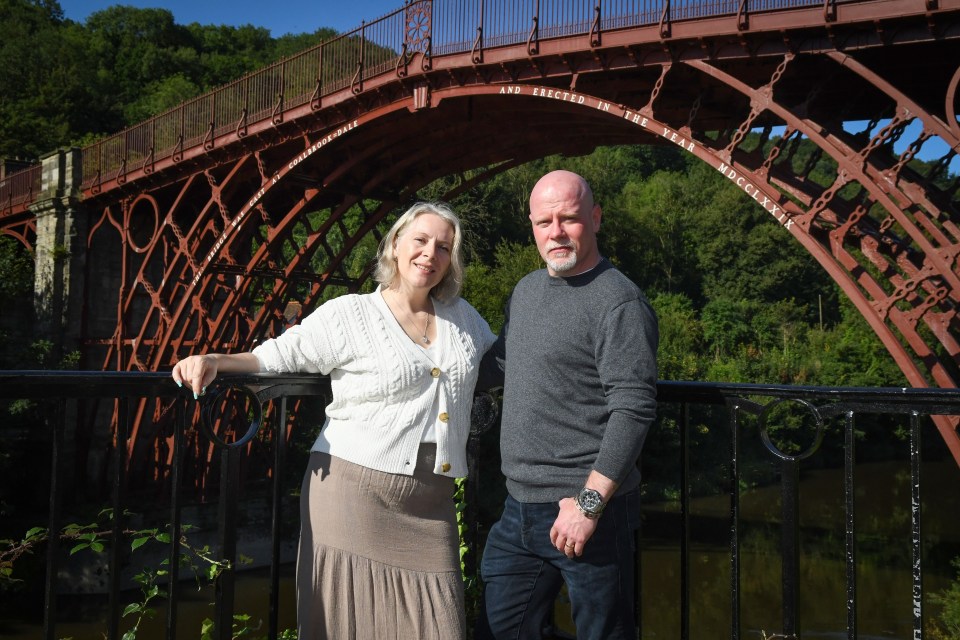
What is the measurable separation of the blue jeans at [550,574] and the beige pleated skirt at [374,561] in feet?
0.38

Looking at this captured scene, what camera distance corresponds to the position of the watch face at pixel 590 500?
1965 millimetres

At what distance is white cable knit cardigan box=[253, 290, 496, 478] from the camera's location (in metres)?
2.23

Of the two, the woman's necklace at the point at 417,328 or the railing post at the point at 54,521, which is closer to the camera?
the railing post at the point at 54,521

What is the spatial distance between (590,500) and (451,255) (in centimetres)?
85

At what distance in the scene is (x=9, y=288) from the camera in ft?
53.4

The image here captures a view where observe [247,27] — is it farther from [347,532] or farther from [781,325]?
[347,532]

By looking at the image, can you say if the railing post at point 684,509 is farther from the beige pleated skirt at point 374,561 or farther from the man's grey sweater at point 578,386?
the beige pleated skirt at point 374,561

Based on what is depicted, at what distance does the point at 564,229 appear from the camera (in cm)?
219

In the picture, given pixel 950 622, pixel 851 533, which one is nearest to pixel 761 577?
pixel 950 622

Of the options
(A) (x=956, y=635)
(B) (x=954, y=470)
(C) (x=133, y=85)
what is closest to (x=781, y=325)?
(B) (x=954, y=470)

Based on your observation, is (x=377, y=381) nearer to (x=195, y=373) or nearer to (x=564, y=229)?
(x=195, y=373)

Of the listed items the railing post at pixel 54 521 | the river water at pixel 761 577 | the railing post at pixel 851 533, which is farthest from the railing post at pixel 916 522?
the river water at pixel 761 577

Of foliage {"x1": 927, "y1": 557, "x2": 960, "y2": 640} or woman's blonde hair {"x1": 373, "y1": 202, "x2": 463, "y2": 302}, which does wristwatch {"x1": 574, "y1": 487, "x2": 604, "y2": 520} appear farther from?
foliage {"x1": 927, "y1": 557, "x2": 960, "y2": 640}

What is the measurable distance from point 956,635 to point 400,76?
408 inches
